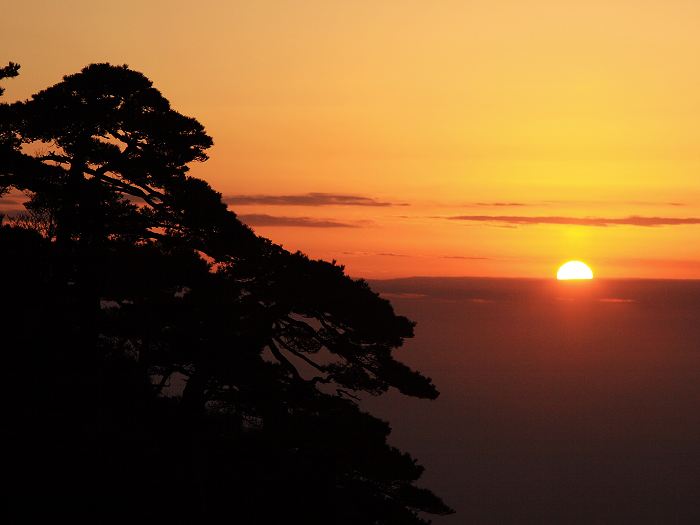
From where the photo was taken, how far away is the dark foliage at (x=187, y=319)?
22.0 m

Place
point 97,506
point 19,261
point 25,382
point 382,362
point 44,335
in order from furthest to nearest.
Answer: point 382,362 < point 19,261 < point 44,335 < point 25,382 < point 97,506

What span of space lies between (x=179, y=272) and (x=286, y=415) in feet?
15.2

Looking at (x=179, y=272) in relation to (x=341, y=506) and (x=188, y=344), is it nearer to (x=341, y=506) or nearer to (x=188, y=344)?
(x=188, y=344)

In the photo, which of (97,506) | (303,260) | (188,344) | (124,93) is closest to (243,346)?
(188,344)

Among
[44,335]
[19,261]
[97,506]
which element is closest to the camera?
[97,506]

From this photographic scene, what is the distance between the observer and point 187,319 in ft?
76.9

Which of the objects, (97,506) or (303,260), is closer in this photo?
(97,506)

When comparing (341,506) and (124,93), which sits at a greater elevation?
(124,93)

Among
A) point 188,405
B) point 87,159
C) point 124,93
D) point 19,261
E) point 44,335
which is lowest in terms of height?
point 188,405

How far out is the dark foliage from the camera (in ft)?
72.2

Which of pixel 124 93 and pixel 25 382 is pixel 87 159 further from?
pixel 25 382

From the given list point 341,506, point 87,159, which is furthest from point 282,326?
point 87,159

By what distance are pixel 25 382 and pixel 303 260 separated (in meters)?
8.04

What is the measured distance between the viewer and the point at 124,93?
24.6 m
